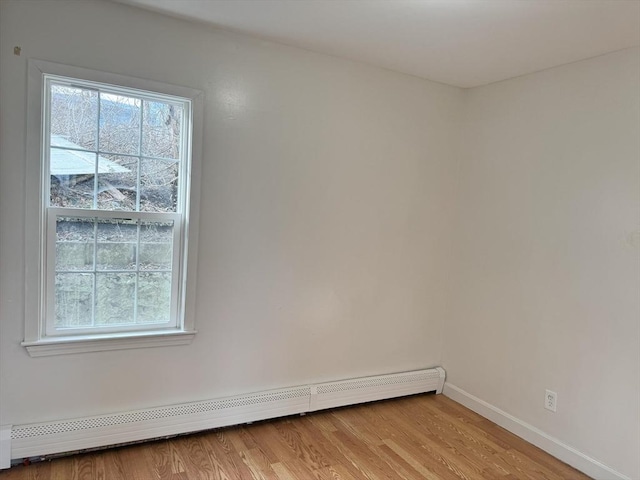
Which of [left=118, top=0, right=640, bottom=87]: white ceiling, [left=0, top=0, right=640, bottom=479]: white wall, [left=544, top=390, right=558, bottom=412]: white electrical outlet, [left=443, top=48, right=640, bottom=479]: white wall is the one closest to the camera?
[left=118, top=0, right=640, bottom=87]: white ceiling

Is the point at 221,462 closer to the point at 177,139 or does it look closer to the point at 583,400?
the point at 177,139

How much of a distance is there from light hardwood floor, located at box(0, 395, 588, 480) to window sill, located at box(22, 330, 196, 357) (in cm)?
57

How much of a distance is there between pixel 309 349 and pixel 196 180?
1361mm

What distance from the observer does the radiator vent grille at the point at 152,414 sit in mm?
2285

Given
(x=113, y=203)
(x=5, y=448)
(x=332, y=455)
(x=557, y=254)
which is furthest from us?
(x=557, y=254)

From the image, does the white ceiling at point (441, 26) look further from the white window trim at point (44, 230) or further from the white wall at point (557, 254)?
the white window trim at point (44, 230)

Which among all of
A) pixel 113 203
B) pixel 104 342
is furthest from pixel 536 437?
pixel 113 203

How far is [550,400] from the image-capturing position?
2.81m

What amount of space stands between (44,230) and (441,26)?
2.34 m

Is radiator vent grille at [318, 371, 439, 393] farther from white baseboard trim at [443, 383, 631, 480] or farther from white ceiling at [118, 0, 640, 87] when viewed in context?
white ceiling at [118, 0, 640, 87]

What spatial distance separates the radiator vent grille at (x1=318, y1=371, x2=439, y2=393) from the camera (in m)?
3.12

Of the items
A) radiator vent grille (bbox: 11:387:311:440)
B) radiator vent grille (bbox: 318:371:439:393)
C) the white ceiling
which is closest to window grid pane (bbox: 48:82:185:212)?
the white ceiling

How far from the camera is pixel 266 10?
2297 mm

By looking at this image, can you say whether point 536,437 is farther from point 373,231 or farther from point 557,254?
point 373,231
